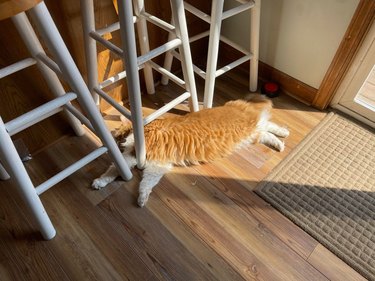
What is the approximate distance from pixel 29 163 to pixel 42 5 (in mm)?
791

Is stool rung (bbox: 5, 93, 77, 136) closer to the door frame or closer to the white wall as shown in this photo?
the white wall

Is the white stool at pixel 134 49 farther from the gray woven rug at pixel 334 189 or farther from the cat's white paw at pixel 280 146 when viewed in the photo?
the gray woven rug at pixel 334 189

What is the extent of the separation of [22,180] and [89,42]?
0.54m

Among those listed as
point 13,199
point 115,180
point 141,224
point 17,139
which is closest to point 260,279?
point 141,224

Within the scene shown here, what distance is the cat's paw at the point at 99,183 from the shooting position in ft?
3.79

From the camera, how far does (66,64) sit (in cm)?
73

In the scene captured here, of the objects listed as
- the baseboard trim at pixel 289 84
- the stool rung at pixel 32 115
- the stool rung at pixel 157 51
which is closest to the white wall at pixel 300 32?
the baseboard trim at pixel 289 84

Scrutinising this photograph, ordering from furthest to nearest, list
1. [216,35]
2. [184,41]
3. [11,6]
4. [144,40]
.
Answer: [144,40] → [216,35] → [184,41] → [11,6]

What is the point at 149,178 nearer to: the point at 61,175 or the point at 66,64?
the point at 61,175

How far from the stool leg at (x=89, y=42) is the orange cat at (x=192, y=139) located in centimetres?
25

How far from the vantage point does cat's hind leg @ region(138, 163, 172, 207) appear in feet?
3.67

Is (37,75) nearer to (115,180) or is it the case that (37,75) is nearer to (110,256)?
(115,180)

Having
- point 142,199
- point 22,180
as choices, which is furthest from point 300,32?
point 22,180

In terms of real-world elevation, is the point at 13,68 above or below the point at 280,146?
above
